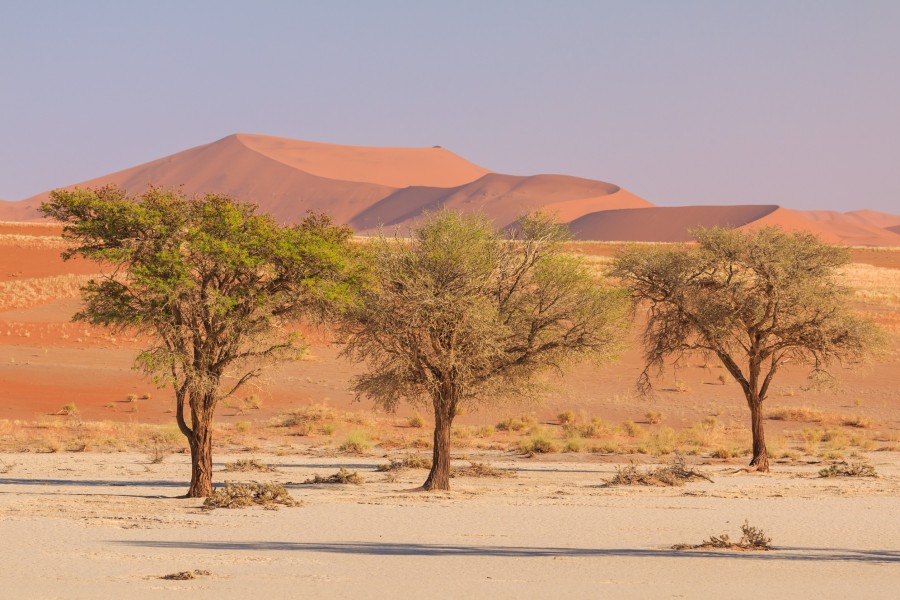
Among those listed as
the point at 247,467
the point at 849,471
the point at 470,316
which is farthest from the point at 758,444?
the point at 247,467

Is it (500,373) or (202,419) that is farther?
(500,373)

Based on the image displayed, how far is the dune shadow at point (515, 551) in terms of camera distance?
1650 centimetres

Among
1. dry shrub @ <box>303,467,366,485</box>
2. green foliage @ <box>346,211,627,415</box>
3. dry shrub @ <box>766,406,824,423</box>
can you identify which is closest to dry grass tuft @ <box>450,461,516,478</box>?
dry shrub @ <box>303,467,366,485</box>

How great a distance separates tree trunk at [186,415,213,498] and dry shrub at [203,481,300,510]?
2.54 feet

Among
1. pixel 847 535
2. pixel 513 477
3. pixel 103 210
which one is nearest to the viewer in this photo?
pixel 847 535

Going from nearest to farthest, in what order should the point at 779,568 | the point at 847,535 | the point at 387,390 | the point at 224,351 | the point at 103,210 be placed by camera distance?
the point at 779,568 → the point at 847,535 → the point at 103,210 → the point at 224,351 → the point at 387,390

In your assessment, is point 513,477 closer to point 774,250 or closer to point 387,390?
point 387,390

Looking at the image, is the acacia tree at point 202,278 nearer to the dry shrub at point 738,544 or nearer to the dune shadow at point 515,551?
the dune shadow at point 515,551

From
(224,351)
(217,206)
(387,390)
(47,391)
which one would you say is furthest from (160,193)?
(47,391)

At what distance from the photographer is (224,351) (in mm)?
23172

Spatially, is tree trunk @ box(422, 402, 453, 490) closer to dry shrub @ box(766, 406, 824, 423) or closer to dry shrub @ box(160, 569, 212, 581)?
dry shrub @ box(160, 569, 212, 581)

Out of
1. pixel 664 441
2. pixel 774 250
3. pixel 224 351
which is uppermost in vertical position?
pixel 774 250

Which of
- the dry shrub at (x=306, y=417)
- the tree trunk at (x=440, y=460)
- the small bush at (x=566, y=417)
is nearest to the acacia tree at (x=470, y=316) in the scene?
the tree trunk at (x=440, y=460)

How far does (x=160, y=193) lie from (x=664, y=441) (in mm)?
22396
